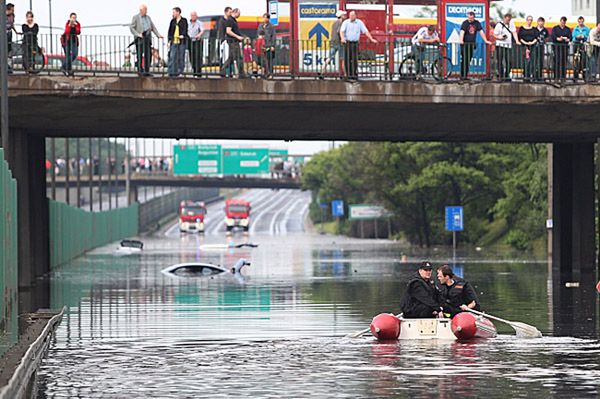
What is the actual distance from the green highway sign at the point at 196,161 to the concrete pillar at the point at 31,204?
67.8m

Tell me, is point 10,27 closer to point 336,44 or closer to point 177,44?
point 177,44

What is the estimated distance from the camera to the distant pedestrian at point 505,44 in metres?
42.5

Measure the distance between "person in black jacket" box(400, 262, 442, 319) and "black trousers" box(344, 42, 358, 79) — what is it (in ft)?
55.7

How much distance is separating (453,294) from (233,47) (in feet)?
55.6

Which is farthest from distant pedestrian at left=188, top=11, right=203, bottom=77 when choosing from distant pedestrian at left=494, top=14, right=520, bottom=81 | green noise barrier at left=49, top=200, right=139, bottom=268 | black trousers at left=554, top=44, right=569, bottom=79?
green noise barrier at left=49, top=200, right=139, bottom=268

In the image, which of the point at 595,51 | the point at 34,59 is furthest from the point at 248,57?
the point at 595,51

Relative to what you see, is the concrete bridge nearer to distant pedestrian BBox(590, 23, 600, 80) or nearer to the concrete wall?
distant pedestrian BBox(590, 23, 600, 80)

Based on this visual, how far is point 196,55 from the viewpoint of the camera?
1625 inches

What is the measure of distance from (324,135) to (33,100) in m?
12.0

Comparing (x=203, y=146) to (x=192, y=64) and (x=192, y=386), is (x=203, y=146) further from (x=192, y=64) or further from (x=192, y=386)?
(x=192, y=386)

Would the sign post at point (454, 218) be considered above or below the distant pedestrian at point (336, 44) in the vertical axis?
below

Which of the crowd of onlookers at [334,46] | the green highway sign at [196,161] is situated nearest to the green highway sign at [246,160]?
the green highway sign at [196,161]

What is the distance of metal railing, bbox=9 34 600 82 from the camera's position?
134 feet

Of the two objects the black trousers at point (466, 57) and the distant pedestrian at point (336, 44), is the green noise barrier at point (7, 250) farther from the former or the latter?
the black trousers at point (466, 57)
